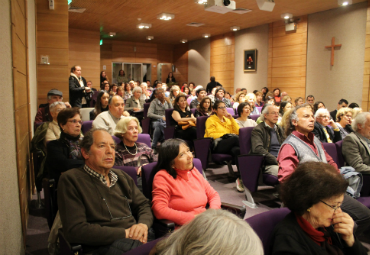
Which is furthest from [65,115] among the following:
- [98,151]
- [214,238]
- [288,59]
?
[288,59]

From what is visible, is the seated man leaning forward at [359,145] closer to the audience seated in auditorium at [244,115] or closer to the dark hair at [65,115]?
the audience seated in auditorium at [244,115]

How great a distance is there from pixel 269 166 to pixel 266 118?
66 cm

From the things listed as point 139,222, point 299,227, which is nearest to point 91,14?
point 139,222

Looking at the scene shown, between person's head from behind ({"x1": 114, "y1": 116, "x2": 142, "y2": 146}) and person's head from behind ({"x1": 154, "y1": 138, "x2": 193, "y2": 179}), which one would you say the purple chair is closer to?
person's head from behind ({"x1": 154, "y1": 138, "x2": 193, "y2": 179})

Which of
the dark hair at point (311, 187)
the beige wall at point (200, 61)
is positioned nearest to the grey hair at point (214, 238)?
the dark hair at point (311, 187)

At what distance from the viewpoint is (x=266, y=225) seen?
148 cm

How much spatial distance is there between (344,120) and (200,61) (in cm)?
1109

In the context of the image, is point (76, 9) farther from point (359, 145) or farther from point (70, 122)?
point (359, 145)

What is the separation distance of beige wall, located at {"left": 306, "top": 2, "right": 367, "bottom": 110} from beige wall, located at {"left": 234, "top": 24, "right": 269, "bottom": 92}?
1.86m

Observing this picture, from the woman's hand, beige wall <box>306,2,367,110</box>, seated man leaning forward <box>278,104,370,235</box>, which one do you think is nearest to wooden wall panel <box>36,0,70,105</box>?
seated man leaning forward <box>278,104,370,235</box>

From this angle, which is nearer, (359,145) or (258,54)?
(359,145)

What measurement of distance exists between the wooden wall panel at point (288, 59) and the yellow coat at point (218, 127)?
614 cm

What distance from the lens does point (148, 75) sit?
1627 cm

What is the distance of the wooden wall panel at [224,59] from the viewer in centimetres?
1273
